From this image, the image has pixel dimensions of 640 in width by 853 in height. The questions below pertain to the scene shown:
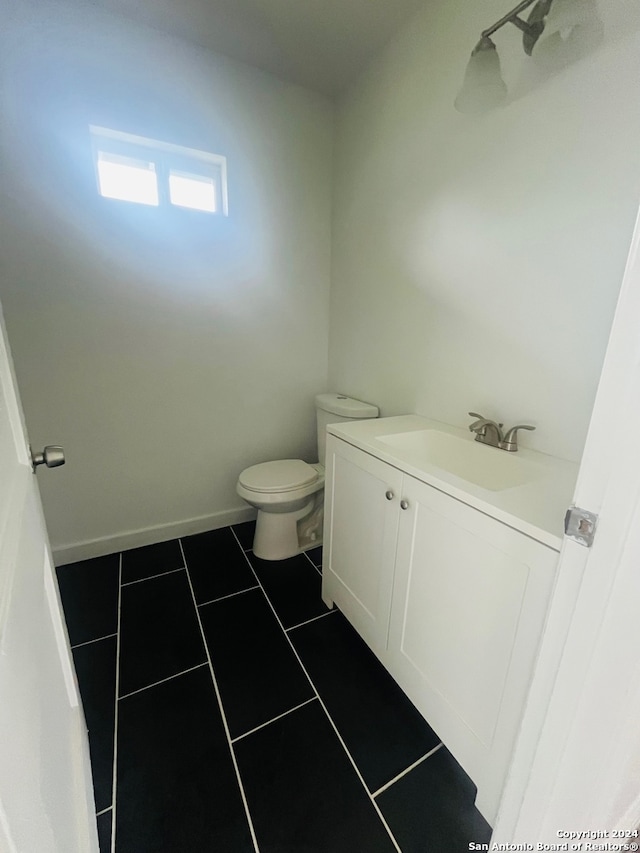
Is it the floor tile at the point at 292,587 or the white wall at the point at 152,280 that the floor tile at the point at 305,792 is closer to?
the floor tile at the point at 292,587

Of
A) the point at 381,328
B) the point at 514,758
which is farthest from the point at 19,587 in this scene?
the point at 381,328

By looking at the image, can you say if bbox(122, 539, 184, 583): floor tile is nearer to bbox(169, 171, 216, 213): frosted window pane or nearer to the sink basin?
the sink basin

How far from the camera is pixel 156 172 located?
1602mm

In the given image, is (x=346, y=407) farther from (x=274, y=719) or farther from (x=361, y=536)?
(x=274, y=719)

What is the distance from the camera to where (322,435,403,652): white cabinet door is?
111 centimetres

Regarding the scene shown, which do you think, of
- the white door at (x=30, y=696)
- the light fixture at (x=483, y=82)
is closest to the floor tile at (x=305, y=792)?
the white door at (x=30, y=696)

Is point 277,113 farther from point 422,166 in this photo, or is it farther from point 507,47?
point 507,47

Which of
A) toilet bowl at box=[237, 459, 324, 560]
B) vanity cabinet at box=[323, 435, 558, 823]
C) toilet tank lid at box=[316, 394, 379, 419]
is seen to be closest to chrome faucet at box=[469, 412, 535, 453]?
vanity cabinet at box=[323, 435, 558, 823]

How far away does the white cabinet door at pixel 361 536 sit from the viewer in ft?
3.63

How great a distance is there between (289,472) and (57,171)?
1654mm

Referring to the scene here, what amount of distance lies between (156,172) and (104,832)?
92.2 inches

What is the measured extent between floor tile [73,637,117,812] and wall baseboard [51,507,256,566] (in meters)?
0.59

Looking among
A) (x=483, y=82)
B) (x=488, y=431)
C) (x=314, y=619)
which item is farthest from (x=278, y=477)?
(x=483, y=82)

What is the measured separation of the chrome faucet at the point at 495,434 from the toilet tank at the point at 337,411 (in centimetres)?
62
